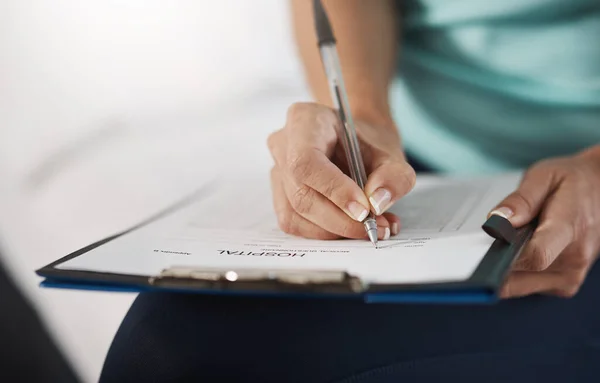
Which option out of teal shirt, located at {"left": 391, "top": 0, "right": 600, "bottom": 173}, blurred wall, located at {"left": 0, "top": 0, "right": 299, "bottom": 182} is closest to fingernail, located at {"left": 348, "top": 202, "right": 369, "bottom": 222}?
teal shirt, located at {"left": 391, "top": 0, "right": 600, "bottom": 173}

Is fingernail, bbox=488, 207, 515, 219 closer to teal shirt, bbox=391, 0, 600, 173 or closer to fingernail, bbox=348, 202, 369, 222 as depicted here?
fingernail, bbox=348, 202, 369, 222

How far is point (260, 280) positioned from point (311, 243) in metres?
0.10

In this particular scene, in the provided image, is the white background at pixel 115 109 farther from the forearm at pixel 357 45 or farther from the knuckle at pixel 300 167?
the knuckle at pixel 300 167

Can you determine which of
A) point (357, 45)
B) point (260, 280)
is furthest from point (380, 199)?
point (357, 45)

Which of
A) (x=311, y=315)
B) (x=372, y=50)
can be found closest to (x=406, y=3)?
(x=372, y=50)

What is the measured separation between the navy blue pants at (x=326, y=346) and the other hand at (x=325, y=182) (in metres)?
0.06

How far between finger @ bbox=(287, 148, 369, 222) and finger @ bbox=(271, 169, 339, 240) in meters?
0.02

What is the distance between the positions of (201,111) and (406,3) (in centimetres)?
39

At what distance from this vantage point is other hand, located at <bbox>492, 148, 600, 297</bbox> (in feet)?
1.17

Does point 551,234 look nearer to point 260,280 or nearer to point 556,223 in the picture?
point 556,223

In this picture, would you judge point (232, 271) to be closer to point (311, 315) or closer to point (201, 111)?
point (311, 315)

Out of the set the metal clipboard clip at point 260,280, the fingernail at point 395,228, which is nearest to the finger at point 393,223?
the fingernail at point 395,228

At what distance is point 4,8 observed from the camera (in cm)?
96

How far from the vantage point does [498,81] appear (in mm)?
624
